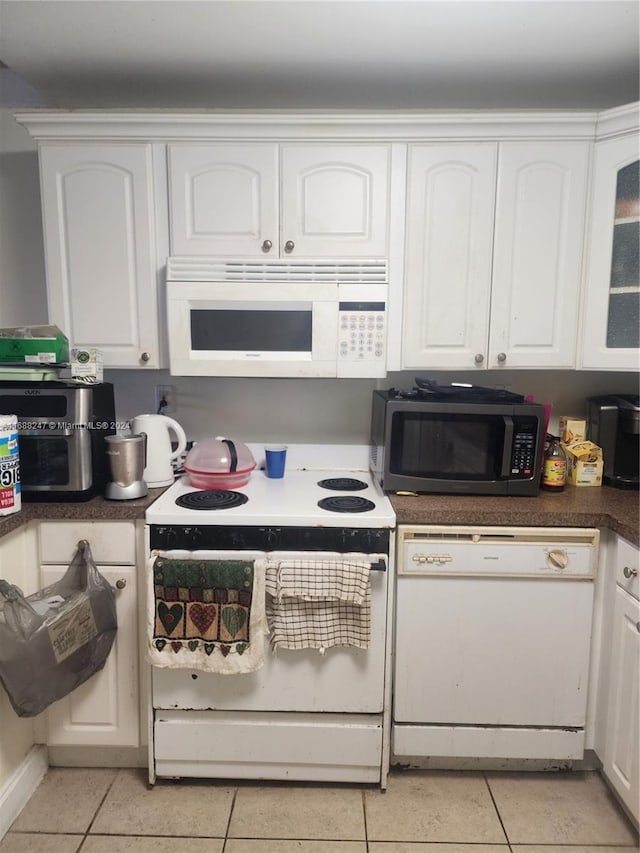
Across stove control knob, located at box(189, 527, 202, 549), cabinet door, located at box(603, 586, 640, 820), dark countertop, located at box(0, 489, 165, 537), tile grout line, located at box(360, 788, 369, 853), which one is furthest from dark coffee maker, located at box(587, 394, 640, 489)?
dark countertop, located at box(0, 489, 165, 537)

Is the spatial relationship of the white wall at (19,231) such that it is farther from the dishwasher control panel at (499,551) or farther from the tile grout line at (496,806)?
the tile grout line at (496,806)

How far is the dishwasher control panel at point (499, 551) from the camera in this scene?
1.56 metres

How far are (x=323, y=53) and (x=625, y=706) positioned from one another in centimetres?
225

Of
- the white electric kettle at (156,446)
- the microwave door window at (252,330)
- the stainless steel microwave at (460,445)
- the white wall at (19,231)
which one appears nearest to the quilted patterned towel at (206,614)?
the white electric kettle at (156,446)

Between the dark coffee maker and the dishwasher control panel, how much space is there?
1.34 ft

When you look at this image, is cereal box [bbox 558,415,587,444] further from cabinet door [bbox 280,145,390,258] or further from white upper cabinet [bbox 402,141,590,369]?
cabinet door [bbox 280,145,390,258]

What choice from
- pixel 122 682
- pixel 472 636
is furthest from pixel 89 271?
→ pixel 472 636

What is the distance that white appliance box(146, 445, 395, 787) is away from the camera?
152 cm

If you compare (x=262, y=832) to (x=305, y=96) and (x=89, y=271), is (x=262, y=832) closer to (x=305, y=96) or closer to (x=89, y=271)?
(x=89, y=271)

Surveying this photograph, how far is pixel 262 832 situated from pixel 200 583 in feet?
2.47

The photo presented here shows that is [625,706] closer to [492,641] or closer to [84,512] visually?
[492,641]

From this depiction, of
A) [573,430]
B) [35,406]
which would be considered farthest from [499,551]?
[35,406]

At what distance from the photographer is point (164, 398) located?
2111mm

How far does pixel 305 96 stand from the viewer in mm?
1957
